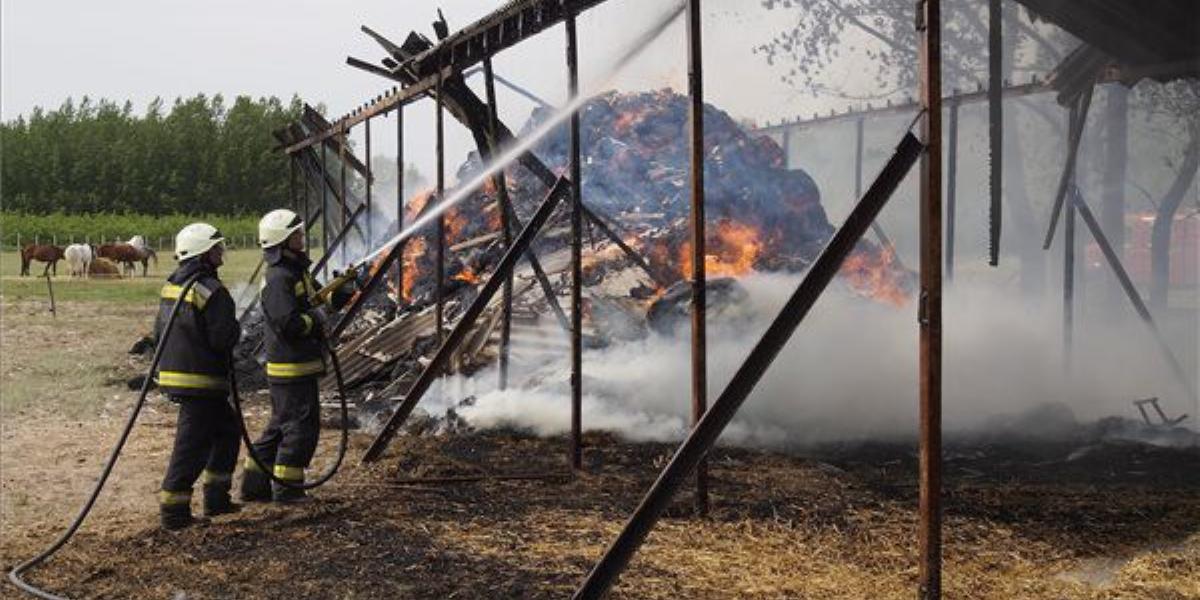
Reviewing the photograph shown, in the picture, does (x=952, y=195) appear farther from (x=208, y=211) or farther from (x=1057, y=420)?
(x=208, y=211)

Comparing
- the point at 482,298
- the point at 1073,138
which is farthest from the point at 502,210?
the point at 1073,138

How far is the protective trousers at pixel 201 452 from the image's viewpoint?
576 centimetres

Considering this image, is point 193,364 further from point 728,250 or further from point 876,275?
point 876,275

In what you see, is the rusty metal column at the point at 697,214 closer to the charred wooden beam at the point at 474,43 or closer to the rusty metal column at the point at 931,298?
the charred wooden beam at the point at 474,43

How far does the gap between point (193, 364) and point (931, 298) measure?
13.8ft

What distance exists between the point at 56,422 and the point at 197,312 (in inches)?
181

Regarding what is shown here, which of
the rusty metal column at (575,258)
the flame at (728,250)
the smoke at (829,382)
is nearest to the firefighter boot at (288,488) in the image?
the rusty metal column at (575,258)

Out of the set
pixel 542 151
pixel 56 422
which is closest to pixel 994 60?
pixel 56 422

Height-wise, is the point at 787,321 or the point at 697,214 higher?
the point at 697,214

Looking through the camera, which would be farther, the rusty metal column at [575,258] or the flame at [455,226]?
the flame at [455,226]

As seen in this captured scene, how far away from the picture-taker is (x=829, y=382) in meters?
8.69

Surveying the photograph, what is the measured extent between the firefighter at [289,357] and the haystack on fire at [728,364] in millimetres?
28

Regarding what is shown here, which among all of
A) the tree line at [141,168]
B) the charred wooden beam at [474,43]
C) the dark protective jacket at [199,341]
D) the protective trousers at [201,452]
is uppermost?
the tree line at [141,168]

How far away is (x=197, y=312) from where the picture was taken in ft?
19.1
